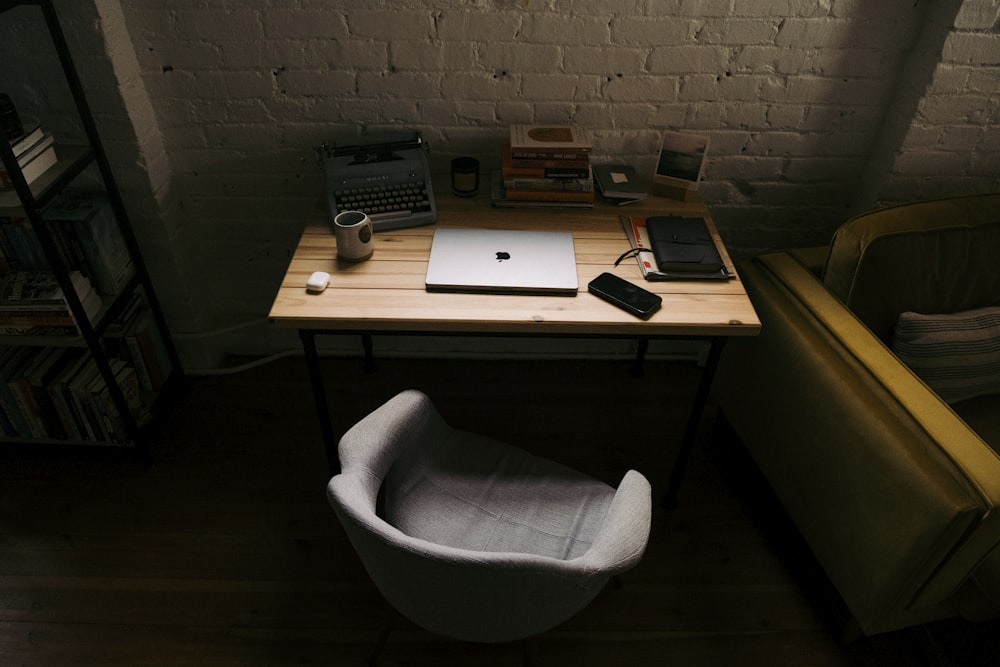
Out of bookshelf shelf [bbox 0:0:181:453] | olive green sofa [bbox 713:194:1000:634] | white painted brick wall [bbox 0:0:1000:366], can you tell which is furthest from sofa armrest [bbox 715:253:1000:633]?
bookshelf shelf [bbox 0:0:181:453]

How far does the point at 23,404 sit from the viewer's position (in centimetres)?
206

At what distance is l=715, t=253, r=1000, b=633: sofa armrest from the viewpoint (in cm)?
137

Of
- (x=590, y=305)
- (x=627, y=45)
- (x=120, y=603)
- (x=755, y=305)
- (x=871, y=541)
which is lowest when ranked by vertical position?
(x=120, y=603)

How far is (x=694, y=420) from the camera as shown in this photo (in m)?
1.87

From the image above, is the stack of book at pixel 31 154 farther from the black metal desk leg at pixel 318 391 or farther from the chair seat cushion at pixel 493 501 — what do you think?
the chair seat cushion at pixel 493 501

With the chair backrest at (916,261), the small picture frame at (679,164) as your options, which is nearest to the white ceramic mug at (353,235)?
the small picture frame at (679,164)

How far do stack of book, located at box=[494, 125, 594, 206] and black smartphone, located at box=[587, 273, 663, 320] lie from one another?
1.22 ft

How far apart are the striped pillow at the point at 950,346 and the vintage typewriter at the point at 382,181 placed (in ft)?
4.25

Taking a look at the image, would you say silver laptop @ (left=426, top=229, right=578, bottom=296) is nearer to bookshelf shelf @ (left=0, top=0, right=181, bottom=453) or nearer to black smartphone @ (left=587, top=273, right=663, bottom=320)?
black smartphone @ (left=587, top=273, right=663, bottom=320)

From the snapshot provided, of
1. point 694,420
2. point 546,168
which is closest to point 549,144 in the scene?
point 546,168

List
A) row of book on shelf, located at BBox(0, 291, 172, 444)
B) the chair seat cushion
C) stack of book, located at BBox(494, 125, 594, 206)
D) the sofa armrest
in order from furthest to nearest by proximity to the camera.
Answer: row of book on shelf, located at BBox(0, 291, 172, 444), stack of book, located at BBox(494, 125, 594, 206), the chair seat cushion, the sofa armrest

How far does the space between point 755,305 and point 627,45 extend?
0.81 m

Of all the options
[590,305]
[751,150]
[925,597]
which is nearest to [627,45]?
[751,150]

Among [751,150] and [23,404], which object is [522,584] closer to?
[751,150]
